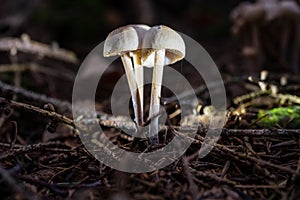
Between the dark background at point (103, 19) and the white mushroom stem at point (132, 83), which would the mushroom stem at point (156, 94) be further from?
the dark background at point (103, 19)

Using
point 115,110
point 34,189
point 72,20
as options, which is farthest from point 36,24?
point 34,189

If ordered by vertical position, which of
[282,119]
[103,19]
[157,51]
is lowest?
[282,119]

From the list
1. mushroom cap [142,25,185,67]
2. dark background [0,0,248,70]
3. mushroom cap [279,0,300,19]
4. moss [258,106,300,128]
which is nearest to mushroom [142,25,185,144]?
mushroom cap [142,25,185,67]

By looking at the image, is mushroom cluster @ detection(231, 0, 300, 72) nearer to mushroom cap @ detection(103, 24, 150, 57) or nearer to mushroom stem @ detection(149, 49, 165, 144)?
mushroom stem @ detection(149, 49, 165, 144)

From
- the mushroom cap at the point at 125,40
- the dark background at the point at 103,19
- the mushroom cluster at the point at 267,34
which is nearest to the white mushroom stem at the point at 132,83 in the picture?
the mushroom cap at the point at 125,40

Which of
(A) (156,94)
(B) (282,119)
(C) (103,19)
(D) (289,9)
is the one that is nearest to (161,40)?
(A) (156,94)

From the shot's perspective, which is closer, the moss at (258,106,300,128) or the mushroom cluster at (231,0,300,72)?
the moss at (258,106,300,128)

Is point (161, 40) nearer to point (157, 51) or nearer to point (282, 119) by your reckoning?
point (157, 51)

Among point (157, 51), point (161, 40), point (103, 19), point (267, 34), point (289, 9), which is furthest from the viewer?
point (103, 19)
